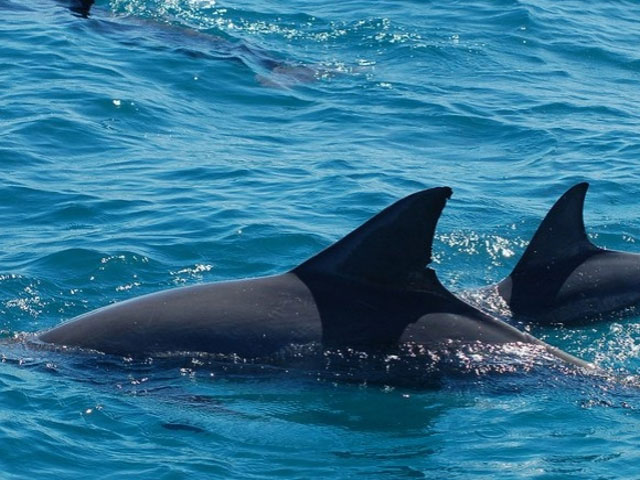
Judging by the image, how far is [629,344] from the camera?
40.6 feet

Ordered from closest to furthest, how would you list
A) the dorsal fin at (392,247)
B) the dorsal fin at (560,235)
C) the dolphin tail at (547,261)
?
the dorsal fin at (392,247)
the dorsal fin at (560,235)
the dolphin tail at (547,261)

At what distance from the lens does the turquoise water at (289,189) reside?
9805mm

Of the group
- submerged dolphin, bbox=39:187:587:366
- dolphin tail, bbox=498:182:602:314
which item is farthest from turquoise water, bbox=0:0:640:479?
dolphin tail, bbox=498:182:602:314

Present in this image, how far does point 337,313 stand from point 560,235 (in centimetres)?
358

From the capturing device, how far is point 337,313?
1045 cm

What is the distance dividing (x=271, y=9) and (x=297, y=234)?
1332cm

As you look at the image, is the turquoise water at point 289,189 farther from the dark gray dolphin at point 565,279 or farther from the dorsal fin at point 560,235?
the dorsal fin at point 560,235

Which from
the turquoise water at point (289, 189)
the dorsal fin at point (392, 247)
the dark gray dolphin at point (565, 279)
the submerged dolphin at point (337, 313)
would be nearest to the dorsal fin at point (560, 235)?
the dark gray dolphin at point (565, 279)

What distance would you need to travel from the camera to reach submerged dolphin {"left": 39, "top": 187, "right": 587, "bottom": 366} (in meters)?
10.3

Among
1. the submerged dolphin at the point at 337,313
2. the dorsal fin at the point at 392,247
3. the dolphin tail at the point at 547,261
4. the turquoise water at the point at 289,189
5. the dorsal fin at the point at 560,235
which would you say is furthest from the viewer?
the dolphin tail at the point at 547,261

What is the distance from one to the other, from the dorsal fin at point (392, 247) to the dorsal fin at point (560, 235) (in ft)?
9.95

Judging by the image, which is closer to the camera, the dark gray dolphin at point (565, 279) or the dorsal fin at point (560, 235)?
the dorsal fin at point (560, 235)

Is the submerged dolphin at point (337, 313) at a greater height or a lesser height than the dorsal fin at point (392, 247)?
lesser

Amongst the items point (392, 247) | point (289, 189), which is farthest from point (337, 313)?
point (289, 189)
